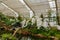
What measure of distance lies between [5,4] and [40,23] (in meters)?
2.51

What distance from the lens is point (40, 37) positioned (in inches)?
26.3

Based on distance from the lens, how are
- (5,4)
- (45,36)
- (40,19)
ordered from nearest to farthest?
(45,36) → (40,19) → (5,4)

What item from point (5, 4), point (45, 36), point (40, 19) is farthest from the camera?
point (5, 4)

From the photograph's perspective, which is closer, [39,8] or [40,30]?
[40,30]

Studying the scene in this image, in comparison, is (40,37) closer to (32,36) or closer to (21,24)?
(32,36)

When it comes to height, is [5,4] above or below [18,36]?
above

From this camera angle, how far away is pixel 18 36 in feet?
2.35

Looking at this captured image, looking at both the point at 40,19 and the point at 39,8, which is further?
the point at 39,8

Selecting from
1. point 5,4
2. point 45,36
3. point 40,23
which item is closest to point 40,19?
point 40,23

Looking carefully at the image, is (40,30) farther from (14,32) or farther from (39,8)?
(39,8)

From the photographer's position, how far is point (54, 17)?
84 cm

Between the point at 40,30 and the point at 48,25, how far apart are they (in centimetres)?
7

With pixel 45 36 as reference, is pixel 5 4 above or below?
above

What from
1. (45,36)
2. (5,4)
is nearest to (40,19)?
(45,36)
